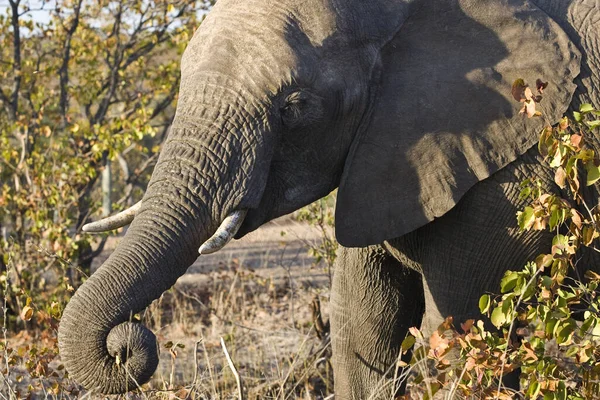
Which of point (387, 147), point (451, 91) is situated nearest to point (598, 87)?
point (451, 91)

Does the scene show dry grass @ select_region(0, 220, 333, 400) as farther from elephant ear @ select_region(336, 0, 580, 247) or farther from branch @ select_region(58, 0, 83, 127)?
branch @ select_region(58, 0, 83, 127)

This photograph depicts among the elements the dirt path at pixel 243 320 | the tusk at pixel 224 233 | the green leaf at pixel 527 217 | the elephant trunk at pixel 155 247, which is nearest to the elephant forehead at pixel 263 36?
the elephant trunk at pixel 155 247

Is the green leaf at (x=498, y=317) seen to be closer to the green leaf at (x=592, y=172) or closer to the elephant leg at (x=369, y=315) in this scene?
the green leaf at (x=592, y=172)

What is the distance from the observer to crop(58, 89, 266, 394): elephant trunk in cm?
339

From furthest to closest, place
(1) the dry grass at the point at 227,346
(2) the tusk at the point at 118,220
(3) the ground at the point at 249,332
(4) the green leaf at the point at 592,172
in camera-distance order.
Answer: (3) the ground at the point at 249,332 < (1) the dry grass at the point at 227,346 < (2) the tusk at the point at 118,220 < (4) the green leaf at the point at 592,172

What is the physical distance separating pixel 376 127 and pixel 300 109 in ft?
1.05

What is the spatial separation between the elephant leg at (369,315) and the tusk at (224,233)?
3.23 feet

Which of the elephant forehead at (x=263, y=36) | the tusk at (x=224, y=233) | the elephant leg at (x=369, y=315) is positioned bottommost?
the elephant leg at (x=369, y=315)

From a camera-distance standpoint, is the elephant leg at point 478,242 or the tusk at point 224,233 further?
the elephant leg at point 478,242

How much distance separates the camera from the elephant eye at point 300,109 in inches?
144

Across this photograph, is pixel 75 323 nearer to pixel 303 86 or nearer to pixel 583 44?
pixel 303 86

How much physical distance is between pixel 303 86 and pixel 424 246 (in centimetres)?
84

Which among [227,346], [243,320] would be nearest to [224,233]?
[227,346]

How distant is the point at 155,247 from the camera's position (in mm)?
3463
